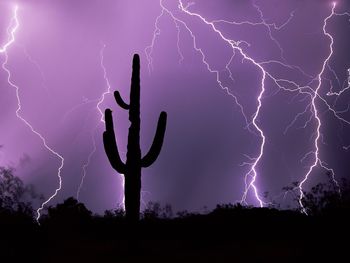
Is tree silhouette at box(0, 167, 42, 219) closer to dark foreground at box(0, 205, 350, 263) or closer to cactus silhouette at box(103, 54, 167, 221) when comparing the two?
dark foreground at box(0, 205, 350, 263)

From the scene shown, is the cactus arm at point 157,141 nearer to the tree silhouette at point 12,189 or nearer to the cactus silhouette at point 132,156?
the cactus silhouette at point 132,156

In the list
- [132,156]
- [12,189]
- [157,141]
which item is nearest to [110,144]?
[132,156]

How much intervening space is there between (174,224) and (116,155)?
3.73 m

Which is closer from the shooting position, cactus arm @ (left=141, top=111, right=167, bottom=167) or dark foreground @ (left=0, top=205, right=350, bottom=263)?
dark foreground @ (left=0, top=205, right=350, bottom=263)

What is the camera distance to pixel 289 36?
2269cm

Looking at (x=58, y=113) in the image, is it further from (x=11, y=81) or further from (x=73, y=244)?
(x=73, y=244)

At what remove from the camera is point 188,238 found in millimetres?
9664

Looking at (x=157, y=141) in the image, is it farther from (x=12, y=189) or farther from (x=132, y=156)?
(x=12, y=189)

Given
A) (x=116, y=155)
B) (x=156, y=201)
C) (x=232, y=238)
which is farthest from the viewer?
(x=156, y=201)

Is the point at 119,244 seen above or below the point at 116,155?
below

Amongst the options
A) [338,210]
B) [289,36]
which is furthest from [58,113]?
[338,210]

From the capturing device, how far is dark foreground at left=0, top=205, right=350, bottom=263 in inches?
264

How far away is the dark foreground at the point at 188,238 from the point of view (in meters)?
6.71

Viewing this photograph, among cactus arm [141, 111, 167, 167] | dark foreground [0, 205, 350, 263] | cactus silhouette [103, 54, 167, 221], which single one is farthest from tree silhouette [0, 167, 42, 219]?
cactus arm [141, 111, 167, 167]
